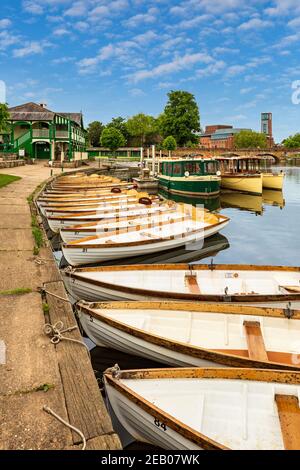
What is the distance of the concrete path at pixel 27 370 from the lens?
11.4 feet

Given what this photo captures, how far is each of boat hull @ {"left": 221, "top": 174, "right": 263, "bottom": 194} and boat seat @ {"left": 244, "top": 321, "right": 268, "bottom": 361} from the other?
3018 cm

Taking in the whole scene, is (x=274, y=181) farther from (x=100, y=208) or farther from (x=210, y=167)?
(x=100, y=208)

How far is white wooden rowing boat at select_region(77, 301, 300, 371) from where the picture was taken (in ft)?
18.0

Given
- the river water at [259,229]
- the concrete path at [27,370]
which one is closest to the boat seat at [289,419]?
the concrete path at [27,370]

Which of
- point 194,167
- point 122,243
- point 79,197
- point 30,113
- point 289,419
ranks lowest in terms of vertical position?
point 289,419

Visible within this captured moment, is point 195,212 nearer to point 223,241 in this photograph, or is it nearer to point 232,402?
point 223,241

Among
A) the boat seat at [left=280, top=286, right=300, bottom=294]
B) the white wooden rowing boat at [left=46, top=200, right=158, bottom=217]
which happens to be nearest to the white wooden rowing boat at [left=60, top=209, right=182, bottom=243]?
the white wooden rowing boat at [left=46, top=200, right=158, bottom=217]

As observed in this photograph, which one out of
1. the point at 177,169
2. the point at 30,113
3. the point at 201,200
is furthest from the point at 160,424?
the point at 30,113

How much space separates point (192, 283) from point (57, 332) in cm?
404

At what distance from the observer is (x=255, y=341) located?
571 centimetres

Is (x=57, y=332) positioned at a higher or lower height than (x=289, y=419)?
higher

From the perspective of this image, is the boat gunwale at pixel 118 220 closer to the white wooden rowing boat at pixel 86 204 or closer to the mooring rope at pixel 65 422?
the white wooden rowing boat at pixel 86 204

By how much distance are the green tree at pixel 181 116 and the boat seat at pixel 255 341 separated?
294ft
